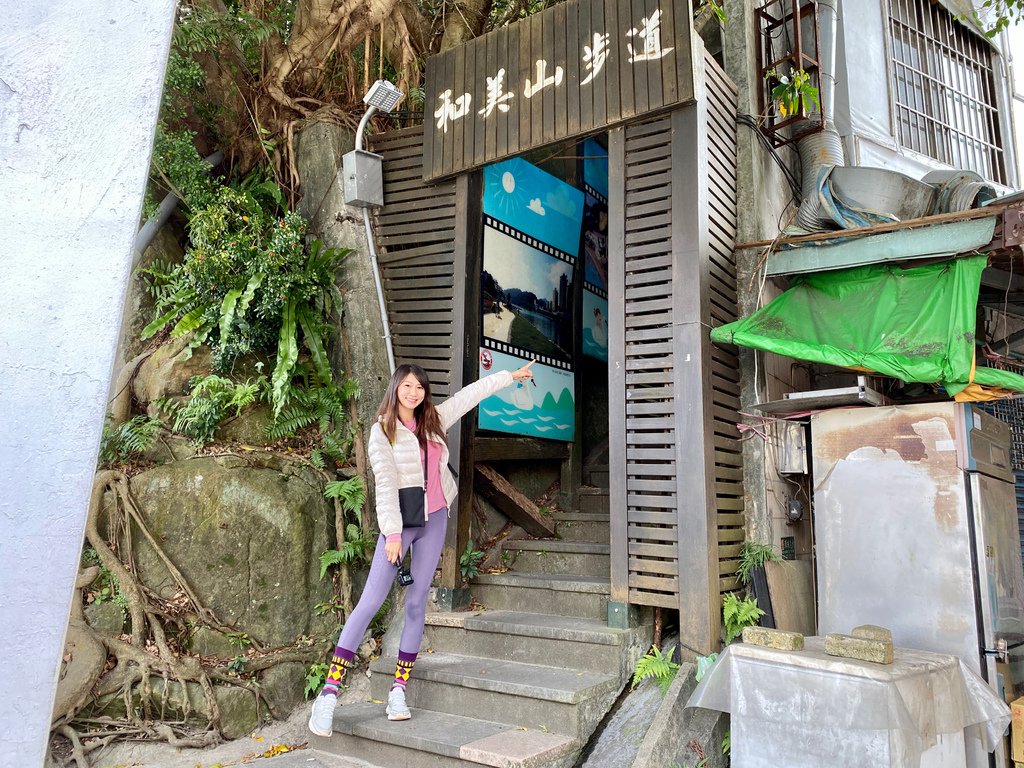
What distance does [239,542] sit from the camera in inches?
241

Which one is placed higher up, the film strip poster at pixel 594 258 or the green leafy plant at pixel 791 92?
the green leafy plant at pixel 791 92

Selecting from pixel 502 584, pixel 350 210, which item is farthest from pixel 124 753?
pixel 350 210

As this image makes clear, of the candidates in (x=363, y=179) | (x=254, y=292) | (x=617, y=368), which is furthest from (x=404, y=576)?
(x=363, y=179)

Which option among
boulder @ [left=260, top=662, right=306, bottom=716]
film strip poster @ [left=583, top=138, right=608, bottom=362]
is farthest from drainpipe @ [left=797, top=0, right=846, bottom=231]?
boulder @ [left=260, top=662, right=306, bottom=716]

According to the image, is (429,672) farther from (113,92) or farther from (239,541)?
(113,92)

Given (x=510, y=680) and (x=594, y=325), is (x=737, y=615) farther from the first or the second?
(x=594, y=325)

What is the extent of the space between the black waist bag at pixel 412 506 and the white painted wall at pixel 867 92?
6.13m

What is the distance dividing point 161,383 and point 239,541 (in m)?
2.08

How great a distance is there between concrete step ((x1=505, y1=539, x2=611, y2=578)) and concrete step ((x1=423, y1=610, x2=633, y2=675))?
76 centimetres

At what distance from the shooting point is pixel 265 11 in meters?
8.38

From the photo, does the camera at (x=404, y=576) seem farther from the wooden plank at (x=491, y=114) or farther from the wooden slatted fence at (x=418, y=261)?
the wooden plank at (x=491, y=114)

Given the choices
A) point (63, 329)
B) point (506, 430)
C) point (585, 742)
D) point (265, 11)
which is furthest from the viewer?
point (265, 11)

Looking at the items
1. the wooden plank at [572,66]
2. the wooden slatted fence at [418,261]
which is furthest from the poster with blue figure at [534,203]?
the wooden plank at [572,66]

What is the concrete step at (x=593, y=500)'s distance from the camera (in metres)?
8.14
